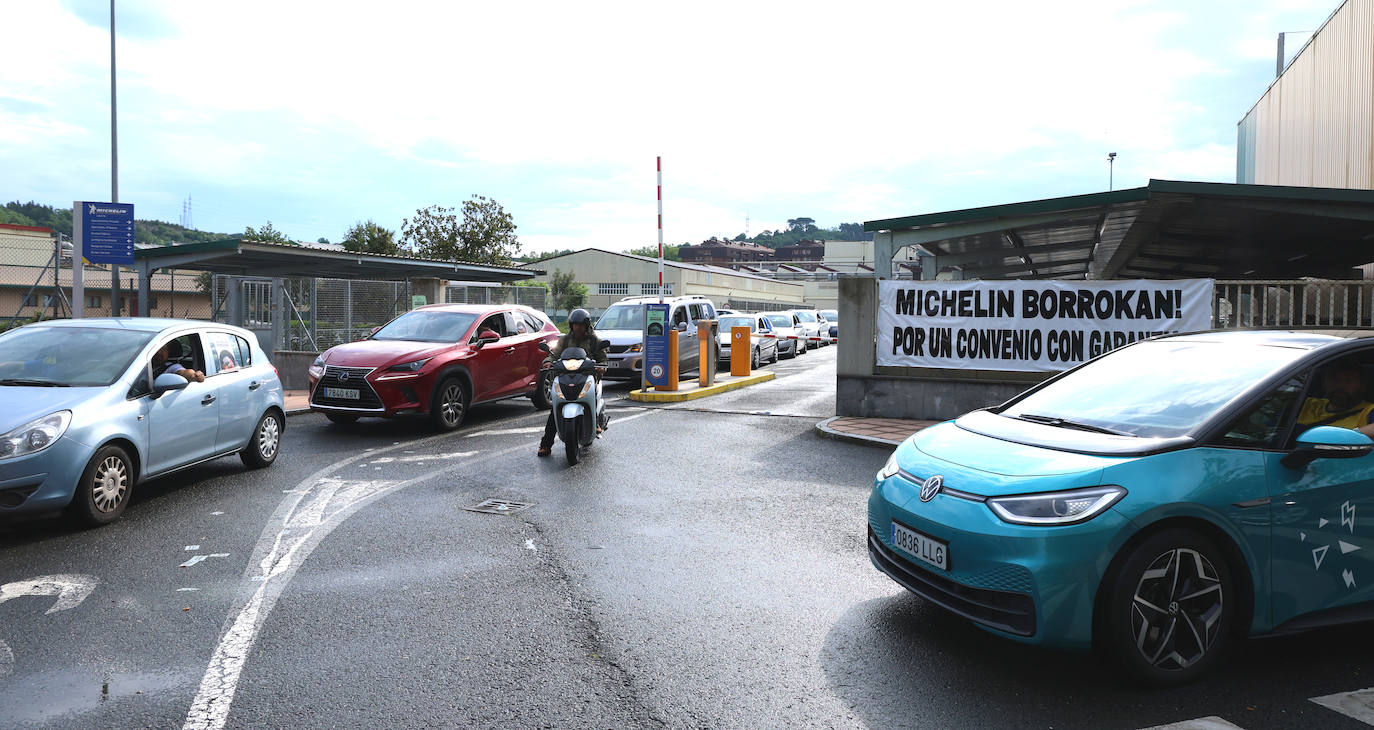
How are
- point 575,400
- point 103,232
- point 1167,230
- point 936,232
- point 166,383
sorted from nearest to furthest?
point 166,383 < point 575,400 < point 936,232 < point 1167,230 < point 103,232

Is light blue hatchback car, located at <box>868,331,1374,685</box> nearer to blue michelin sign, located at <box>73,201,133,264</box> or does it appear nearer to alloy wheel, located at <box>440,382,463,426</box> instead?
alloy wheel, located at <box>440,382,463,426</box>

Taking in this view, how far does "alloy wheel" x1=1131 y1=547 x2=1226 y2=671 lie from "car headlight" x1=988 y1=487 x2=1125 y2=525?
342 millimetres

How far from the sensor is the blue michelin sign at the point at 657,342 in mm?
16047

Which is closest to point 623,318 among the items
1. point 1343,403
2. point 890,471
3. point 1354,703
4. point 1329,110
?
point 890,471

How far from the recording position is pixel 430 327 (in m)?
12.8

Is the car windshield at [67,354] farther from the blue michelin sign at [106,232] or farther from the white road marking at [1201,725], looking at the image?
the blue michelin sign at [106,232]

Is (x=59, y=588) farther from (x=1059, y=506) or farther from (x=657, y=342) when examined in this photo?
(x=657, y=342)

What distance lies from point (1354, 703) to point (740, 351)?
653 inches

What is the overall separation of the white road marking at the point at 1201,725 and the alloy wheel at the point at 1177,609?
0.31 meters

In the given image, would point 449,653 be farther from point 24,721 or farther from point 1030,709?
point 1030,709

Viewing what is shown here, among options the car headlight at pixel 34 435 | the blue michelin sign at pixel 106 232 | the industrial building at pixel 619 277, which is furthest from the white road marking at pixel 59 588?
the industrial building at pixel 619 277

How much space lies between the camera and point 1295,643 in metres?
4.45

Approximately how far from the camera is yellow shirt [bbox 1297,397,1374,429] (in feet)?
14.0

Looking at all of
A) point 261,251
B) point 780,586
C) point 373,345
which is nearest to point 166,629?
point 780,586
